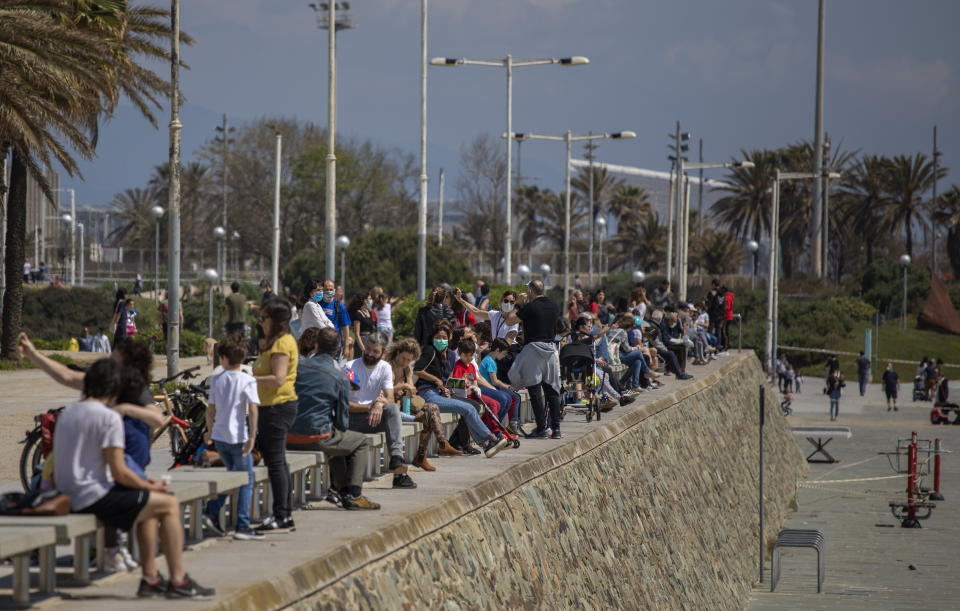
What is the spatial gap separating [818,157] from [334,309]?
211 ft

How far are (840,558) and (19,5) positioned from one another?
20659 mm

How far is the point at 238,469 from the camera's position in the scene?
8.07 metres

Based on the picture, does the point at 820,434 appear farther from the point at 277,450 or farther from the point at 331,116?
the point at 277,450

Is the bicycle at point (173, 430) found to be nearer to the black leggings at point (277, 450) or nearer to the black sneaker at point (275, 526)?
the black leggings at point (277, 450)

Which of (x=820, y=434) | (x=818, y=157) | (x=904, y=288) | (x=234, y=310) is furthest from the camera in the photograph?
(x=818, y=157)

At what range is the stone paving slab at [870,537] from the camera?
2159 cm

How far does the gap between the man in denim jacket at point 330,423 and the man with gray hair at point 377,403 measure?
3.31 ft

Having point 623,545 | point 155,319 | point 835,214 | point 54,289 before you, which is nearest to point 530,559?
point 623,545

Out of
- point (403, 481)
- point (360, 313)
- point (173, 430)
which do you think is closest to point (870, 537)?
point (360, 313)

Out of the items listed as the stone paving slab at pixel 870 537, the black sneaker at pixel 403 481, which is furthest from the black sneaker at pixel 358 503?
the stone paving slab at pixel 870 537

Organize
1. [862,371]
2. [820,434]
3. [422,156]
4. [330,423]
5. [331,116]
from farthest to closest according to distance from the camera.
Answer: [862,371] < [820,434] < [422,156] < [331,116] < [330,423]

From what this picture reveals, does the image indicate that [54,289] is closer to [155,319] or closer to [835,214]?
[155,319]

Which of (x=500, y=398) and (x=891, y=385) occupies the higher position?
(x=500, y=398)

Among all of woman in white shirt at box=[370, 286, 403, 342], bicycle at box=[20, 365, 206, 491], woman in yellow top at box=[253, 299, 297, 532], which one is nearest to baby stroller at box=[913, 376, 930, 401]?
woman in white shirt at box=[370, 286, 403, 342]
